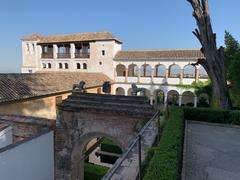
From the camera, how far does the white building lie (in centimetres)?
2720

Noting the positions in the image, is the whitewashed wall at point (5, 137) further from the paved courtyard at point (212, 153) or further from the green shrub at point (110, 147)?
the green shrub at point (110, 147)

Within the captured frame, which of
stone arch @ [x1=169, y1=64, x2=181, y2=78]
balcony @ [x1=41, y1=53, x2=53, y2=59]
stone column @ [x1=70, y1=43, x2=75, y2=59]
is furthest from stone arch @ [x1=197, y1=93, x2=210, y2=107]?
balcony @ [x1=41, y1=53, x2=53, y2=59]

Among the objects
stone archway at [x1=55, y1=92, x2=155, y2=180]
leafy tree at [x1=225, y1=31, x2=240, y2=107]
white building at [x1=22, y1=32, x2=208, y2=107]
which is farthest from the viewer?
white building at [x1=22, y1=32, x2=208, y2=107]

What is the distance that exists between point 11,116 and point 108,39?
21608mm

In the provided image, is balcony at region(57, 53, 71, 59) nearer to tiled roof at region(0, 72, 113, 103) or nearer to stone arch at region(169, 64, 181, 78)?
tiled roof at region(0, 72, 113, 103)

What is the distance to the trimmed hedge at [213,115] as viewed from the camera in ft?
35.7

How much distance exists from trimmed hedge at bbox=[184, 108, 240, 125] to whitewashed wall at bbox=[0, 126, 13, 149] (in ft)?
29.5

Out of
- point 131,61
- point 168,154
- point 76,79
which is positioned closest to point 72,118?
point 168,154

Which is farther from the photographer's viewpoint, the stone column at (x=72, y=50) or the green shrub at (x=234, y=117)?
the stone column at (x=72, y=50)

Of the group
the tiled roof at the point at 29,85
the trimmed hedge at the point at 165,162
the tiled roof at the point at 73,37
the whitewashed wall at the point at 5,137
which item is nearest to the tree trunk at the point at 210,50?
the trimmed hedge at the point at 165,162

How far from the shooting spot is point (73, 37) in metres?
31.2

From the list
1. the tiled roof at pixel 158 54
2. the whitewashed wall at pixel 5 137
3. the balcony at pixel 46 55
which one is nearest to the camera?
the whitewashed wall at pixel 5 137

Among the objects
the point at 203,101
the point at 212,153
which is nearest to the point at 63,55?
the point at 203,101

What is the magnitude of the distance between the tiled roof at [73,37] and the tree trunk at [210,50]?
17350mm
